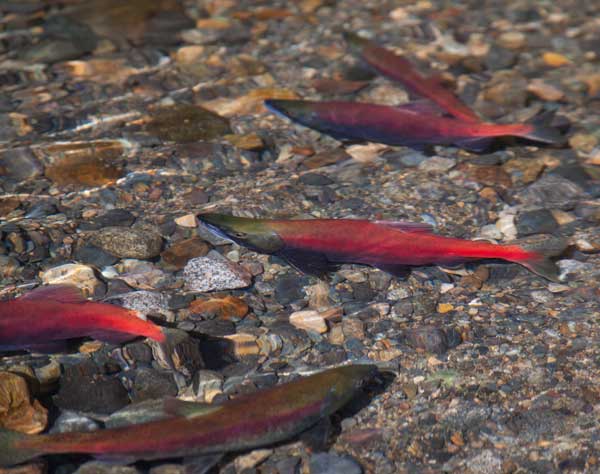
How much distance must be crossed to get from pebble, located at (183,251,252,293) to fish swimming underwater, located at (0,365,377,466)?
1.07 meters

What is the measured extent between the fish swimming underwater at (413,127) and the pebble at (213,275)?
170 cm

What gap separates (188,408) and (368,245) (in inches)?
62.6

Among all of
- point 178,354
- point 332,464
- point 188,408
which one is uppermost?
point 188,408

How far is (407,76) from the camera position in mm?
6785

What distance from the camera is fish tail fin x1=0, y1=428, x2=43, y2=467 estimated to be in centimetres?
334

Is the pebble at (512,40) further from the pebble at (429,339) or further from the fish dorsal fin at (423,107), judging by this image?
the pebble at (429,339)

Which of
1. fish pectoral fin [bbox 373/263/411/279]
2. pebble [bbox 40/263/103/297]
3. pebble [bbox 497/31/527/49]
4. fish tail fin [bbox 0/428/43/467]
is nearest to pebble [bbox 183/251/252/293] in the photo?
pebble [bbox 40/263/103/297]

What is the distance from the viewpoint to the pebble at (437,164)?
5.88 meters

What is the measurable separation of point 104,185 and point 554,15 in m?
5.35

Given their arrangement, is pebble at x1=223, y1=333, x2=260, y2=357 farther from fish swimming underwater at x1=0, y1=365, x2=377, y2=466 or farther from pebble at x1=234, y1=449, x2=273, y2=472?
pebble at x1=234, y1=449, x2=273, y2=472

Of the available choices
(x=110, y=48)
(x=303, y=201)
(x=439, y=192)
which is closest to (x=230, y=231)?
(x=303, y=201)

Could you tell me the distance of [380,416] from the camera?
3.88 meters

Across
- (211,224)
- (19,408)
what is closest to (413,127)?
(211,224)

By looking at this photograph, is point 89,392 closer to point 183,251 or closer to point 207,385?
point 207,385
